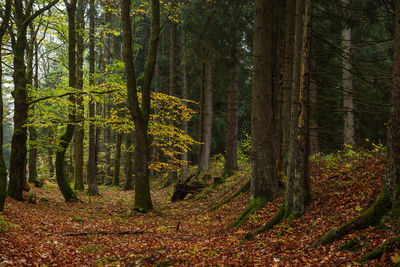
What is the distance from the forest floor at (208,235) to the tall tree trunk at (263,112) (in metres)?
0.70

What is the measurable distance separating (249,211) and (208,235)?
4.76 ft

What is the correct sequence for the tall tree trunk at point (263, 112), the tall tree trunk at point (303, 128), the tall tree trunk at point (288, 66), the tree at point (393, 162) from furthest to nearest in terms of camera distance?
the tall tree trunk at point (288, 66) < the tall tree trunk at point (263, 112) < the tall tree trunk at point (303, 128) < the tree at point (393, 162)

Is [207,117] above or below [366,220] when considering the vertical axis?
above

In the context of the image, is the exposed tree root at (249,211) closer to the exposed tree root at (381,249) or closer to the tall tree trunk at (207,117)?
the exposed tree root at (381,249)

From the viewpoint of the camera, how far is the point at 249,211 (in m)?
8.98

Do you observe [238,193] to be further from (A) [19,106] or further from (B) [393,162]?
(A) [19,106]

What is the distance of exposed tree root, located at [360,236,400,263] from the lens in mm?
4176

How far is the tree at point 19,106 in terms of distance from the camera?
36.8ft

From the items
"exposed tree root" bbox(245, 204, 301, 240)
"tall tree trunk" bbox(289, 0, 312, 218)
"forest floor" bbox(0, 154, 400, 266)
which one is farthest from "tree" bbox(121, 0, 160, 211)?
"tall tree trunk" bbox(289, 0, 312, 218)

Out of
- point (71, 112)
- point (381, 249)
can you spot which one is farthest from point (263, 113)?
point (71, 112)

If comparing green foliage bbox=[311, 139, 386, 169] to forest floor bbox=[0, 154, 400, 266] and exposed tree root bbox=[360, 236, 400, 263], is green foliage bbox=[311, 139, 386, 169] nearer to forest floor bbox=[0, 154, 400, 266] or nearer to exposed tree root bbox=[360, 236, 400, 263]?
forest floor bbox=[0, 154, 400, 266]

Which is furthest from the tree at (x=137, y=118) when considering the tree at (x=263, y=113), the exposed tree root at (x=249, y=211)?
the tree at (x=263, y=113)

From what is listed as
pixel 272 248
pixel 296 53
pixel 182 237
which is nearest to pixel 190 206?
pixel 182 237

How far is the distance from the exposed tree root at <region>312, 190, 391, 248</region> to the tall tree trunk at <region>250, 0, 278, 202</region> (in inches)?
143
